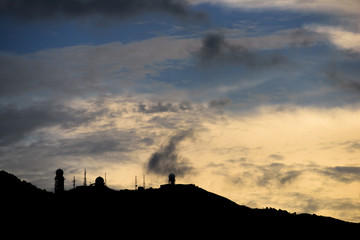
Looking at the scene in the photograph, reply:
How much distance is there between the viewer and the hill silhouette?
72188 mm

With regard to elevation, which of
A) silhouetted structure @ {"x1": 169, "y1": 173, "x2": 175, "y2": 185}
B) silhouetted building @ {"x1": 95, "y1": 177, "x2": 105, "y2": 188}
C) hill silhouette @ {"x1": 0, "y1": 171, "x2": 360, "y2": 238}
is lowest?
hill silhouette @ {"x1": 0, "y1": 171, "x2": 360, "y2": 238}

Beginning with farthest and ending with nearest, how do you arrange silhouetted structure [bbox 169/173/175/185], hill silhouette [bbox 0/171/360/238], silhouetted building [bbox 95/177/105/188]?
silhouetted structure [bbox 169/173/175/185], silhouetted building [bbox 95/177/105/188], hill silhouette [bbox 0/171/360/238]

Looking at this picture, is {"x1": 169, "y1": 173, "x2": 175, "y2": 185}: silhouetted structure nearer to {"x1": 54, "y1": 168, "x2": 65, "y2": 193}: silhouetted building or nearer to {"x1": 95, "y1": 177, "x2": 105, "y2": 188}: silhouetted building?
{"x1": 95, "y1": 177, "x2": 105, "y2": 188}: silhouetted building

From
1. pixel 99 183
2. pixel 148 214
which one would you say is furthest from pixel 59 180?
pixel 148 214

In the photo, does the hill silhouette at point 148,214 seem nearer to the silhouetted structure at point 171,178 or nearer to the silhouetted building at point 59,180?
the silhouetted structure at point 171,178

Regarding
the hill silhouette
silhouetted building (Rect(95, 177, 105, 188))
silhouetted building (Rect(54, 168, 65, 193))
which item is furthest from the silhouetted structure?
silhouetted building (Rect(54, 168, 65, 193))

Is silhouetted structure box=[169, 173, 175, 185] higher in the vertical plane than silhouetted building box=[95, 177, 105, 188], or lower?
higher

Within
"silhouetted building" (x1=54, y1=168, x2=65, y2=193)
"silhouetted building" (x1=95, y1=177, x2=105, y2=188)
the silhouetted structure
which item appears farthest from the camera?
the silhouetted structure

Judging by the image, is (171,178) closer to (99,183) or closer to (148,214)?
(99,183)

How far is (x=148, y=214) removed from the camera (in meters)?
78.9

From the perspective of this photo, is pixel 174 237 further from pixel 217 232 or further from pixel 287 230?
pixel 287 230

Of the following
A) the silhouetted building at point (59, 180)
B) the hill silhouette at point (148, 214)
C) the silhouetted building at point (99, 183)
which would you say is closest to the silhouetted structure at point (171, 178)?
the hill silhouette at point (148, 214)

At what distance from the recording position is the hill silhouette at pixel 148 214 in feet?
237

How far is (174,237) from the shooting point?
2913 inches
